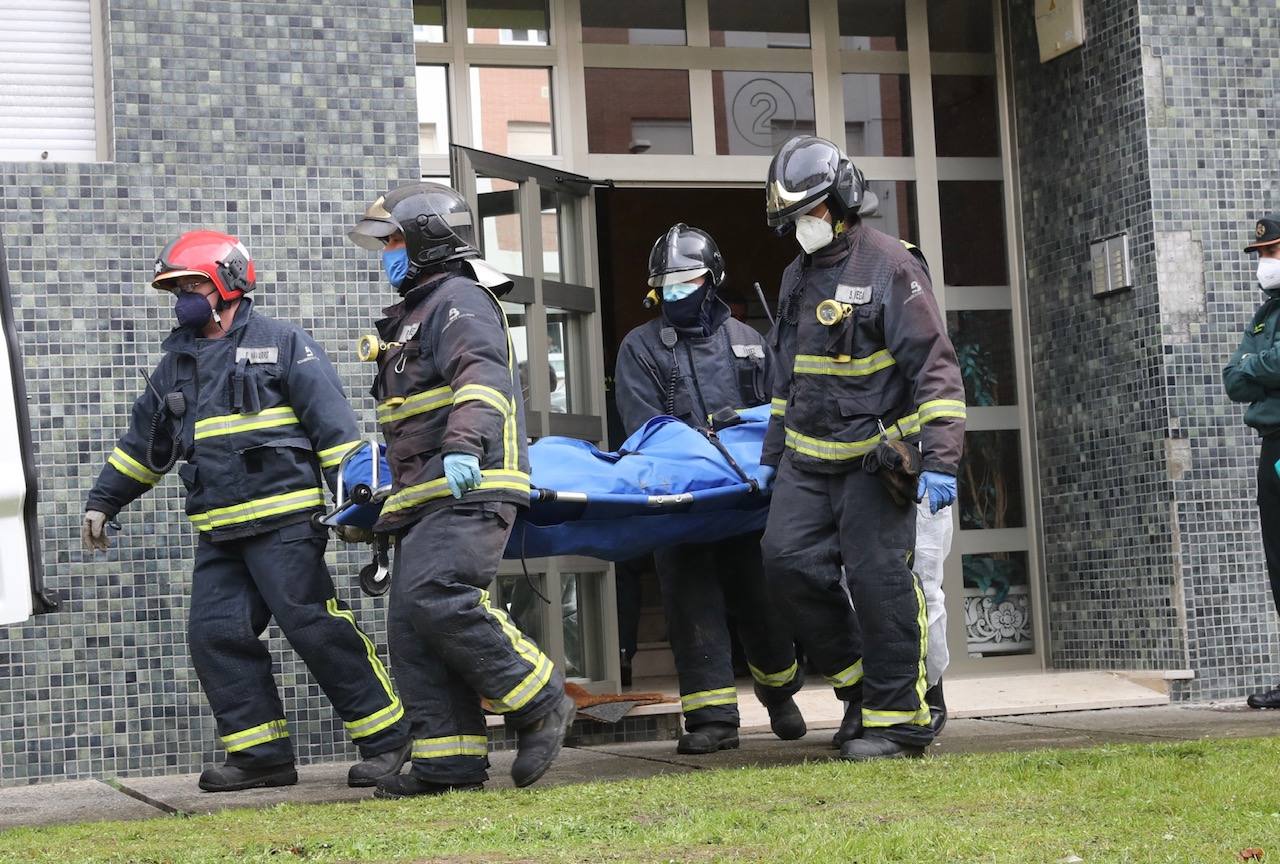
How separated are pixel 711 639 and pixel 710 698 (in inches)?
9.6

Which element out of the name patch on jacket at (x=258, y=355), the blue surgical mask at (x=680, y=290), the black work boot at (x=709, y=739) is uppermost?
the blue surgical mask at (x=680, y=290)

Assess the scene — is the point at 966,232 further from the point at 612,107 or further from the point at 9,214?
the point at 9,214

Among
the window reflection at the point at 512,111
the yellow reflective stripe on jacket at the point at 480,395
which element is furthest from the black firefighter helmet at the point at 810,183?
the window reflection at the point at 512,111

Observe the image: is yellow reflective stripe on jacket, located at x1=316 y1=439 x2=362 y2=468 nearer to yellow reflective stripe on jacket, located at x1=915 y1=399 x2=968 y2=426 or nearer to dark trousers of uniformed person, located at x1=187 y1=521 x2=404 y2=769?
dark trousers of uniformed person, located at x1=187 y1=521 x2=404 y2=769

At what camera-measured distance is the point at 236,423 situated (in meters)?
6.56

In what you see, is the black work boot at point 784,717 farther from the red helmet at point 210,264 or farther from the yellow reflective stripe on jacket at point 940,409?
the red helmet at point 210,264

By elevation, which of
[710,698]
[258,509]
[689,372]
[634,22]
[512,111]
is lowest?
[710,698]

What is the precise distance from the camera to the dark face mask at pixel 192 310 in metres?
6.59

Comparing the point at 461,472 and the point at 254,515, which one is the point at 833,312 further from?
the point at 254,515

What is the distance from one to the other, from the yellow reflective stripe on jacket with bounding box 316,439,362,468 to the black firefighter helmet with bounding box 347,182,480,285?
2.31ft

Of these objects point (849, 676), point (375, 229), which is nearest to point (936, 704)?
point (849, 676)

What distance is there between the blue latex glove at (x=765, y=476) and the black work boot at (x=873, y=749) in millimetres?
1028

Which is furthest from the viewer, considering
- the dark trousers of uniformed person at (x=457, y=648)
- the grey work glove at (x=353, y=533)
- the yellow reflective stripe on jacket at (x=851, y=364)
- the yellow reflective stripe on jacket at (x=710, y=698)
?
the yellow reflective stripe on jacket at (x=710, y=698)

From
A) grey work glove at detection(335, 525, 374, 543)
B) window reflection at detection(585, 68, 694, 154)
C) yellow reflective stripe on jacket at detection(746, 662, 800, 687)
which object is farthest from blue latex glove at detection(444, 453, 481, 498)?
window reflection at detection(585, 68, 694, 154)
